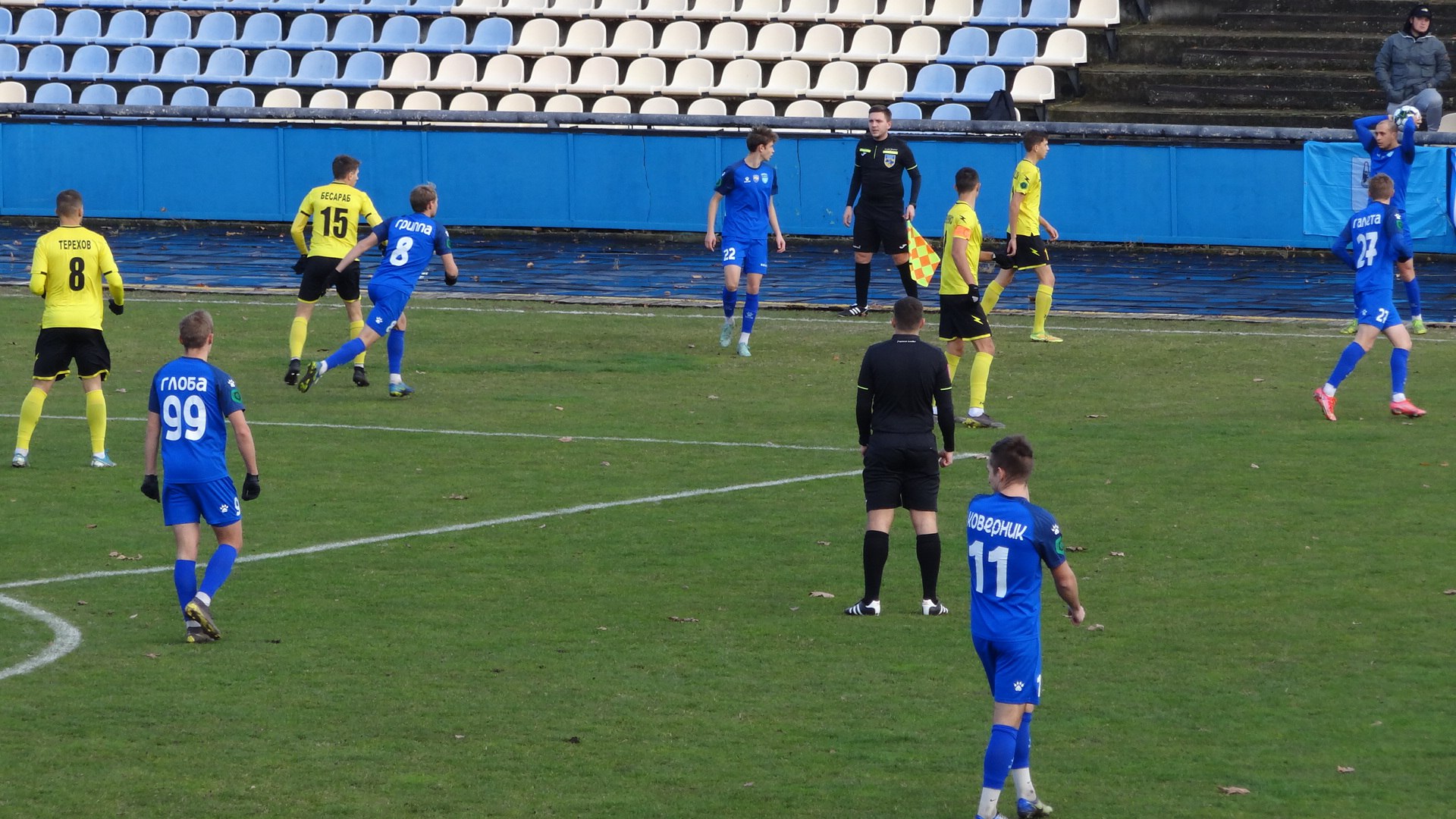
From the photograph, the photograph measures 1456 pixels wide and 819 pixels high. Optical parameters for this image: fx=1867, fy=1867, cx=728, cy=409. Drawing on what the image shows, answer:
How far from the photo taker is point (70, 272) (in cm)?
1289

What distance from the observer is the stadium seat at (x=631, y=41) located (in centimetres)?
3425

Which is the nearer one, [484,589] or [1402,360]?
[484,589]

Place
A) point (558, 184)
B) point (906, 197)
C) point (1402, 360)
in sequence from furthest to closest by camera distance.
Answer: point (558, 184), point (906, 197), point (1402, 360)

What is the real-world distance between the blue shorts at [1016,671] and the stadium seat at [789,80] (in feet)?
88.0

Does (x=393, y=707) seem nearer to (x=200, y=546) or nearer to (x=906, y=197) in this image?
(x=200, y=546)

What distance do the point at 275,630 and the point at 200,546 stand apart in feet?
6.72

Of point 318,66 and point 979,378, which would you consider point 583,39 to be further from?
point 979,378

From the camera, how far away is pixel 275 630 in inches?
360

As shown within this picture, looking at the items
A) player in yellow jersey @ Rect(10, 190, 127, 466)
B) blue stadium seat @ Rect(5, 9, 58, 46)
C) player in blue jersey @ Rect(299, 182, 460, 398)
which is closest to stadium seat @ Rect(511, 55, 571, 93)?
blue stadium seat @ Rect(5, 9, 58, 46)

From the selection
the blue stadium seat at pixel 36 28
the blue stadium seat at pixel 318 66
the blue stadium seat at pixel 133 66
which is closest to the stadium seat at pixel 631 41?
the blue stadium seat at pixel 318 66

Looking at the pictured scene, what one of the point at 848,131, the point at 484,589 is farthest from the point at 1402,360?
the point at 848,131

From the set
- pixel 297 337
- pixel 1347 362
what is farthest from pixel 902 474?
pixel 297 337

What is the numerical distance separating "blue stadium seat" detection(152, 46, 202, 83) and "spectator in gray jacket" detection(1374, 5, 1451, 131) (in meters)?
21.2

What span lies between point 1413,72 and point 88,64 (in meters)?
23.8
